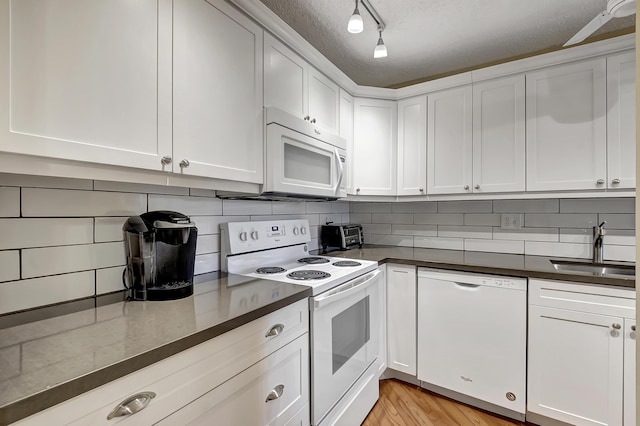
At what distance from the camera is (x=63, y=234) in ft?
3.72

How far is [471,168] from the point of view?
7.33 feet

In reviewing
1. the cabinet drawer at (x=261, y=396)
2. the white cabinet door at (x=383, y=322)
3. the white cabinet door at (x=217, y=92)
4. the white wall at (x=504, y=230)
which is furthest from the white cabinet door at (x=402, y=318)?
the white cabinet door at (x=217, y=92)

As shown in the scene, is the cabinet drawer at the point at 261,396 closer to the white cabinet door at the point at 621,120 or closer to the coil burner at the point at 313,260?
the coil burner at the point at 313,260

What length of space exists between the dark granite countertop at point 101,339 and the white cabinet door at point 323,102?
48.2 inches

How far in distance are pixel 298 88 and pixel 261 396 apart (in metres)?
1.58

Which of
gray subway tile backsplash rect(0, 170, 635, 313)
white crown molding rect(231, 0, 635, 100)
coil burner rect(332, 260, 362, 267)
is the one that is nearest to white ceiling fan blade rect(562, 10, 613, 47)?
white crown molding rect(231, 0, 635, 100)

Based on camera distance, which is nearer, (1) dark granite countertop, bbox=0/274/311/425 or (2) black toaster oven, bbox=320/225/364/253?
(1) dark granite countertop, bbox=0/274/311/425

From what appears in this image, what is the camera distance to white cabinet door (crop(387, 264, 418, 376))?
2113 mm

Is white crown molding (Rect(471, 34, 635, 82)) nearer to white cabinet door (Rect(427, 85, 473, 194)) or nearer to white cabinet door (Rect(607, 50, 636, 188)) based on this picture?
white cabinet door (Rect(607, 50, 636, 188))

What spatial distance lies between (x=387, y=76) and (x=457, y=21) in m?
0.82

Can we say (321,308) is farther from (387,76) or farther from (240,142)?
(387,76)

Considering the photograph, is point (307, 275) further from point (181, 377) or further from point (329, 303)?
point (181, 377)

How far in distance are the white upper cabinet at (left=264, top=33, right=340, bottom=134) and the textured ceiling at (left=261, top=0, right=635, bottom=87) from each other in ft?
0.94

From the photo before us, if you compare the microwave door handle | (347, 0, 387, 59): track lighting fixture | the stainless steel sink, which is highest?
(347, 0, 387, 59): track lighting fixture
